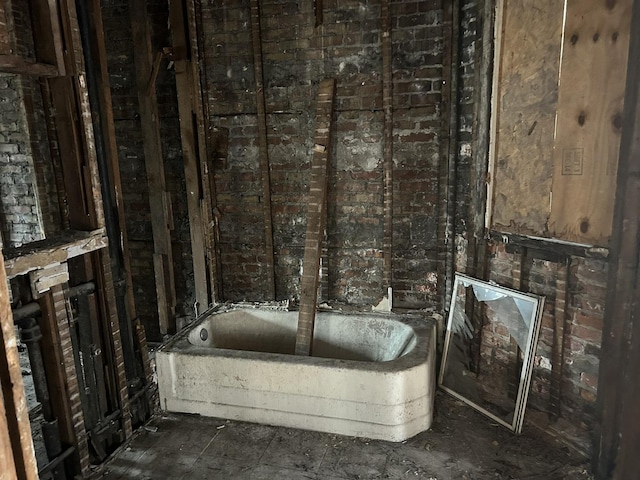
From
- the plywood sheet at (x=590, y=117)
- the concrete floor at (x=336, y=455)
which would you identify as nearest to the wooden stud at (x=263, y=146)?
the concrete floor at (x=336, y=455)

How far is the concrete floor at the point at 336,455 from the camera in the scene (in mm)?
2508

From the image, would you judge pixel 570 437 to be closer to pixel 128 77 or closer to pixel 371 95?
pixel 371 95

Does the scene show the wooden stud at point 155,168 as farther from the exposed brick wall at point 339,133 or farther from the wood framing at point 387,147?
the wood framing at point 387,147

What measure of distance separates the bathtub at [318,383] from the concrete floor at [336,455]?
0.30 feet

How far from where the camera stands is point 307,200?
3539 millimetres

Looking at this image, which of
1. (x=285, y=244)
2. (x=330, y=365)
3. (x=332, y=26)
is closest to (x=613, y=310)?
(x=330, y=365)

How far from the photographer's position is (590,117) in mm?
2326

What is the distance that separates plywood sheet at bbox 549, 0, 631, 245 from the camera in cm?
221

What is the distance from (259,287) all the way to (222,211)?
678 mm

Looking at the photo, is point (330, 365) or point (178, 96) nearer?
point (330, 365)

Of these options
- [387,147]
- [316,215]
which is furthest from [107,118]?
[387,147]

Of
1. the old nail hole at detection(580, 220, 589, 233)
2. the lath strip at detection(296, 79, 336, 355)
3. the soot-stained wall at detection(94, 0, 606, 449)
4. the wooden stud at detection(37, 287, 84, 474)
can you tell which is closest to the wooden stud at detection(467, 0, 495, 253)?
the soot-stained wall at detection(94, 0, 606, 449)

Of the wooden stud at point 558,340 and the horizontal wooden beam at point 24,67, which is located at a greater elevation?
the horizontal wooden beam at point 24,67

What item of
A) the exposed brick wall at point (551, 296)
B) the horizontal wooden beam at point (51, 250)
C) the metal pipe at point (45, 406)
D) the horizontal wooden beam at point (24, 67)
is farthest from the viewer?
the exposed brick wall at point (551, 296)
